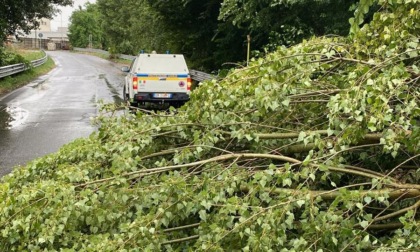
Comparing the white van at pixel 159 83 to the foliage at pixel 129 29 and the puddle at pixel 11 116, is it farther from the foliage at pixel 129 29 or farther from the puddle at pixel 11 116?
the foliage at pixel 129 29

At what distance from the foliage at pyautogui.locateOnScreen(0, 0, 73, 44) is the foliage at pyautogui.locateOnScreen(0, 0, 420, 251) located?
2039 centimetres

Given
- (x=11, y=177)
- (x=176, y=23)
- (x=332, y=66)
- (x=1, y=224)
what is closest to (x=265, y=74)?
(x=332, y=66)

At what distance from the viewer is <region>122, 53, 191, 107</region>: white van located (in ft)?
44.5

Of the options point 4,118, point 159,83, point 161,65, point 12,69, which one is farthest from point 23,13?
point 159,83

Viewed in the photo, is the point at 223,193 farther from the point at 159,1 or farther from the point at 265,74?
the point at 159,1

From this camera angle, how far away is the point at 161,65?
45.8ft

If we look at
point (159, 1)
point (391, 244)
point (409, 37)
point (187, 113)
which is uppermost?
point (159, 1)

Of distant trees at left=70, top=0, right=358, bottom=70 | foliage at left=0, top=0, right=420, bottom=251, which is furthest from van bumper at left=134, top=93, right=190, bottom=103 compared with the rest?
foliage at left=0, top=0, right=420, bottom=251

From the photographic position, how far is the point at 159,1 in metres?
19.8

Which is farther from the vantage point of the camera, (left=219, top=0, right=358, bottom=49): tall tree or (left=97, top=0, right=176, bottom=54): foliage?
(left=97, top=0, right=176, bottom=54): foliage

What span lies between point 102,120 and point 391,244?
2853mm

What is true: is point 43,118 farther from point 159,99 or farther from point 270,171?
point 270,171

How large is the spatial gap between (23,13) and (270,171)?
76.4 feet

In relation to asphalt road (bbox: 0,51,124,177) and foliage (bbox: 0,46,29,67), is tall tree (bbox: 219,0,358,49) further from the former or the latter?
foliage (bbox: 0,46,29,67)
